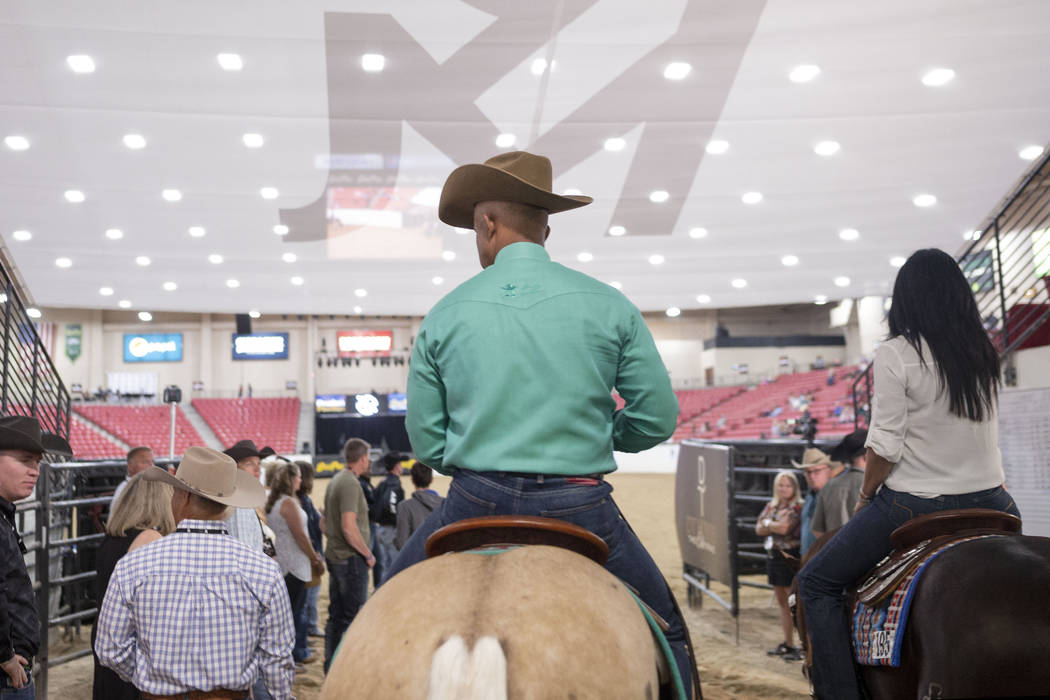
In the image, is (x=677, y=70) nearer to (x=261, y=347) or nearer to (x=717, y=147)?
(x=717, y=147)

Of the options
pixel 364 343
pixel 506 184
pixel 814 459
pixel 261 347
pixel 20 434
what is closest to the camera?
pixel 506 184

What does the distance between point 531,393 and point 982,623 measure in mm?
1241

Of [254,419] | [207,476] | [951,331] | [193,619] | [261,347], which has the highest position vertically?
[261,347]

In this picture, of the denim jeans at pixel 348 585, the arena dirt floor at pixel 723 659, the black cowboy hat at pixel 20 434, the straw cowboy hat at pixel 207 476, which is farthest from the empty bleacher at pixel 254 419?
the straw cowboy hat at pixel 207 476

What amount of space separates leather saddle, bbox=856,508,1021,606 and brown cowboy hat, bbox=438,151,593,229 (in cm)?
134

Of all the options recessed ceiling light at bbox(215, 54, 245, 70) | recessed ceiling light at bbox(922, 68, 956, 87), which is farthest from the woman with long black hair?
recessed ceiling light at bbox(215, 54, 245, 70)

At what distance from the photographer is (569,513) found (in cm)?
171

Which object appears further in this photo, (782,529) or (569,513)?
(782,529)

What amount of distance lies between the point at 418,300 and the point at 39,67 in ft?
38.6

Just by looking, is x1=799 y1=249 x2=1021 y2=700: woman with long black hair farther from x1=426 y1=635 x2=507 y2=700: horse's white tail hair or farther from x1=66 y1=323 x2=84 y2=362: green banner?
x1=66 y1=323 x2=84 y2=362: green banner

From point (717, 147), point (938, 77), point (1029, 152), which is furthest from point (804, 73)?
point (1029, 152)

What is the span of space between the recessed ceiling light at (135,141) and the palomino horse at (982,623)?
9.90 meters

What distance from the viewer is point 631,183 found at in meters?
11.8

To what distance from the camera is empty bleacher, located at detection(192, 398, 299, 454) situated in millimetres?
33219
